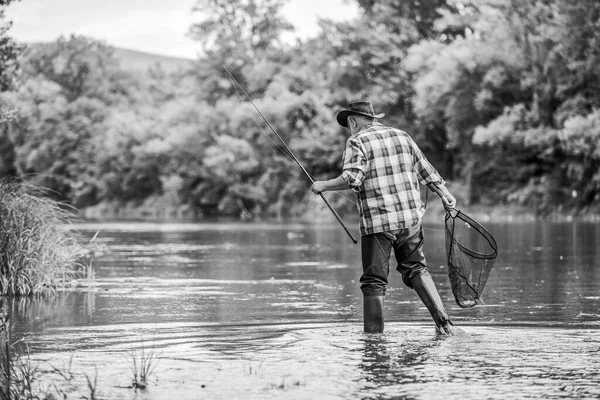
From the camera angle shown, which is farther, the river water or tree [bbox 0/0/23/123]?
tree [bbox 0/0/23/123]

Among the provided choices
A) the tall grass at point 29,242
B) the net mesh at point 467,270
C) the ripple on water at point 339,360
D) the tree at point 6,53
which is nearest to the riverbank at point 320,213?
the tree at point 6,53

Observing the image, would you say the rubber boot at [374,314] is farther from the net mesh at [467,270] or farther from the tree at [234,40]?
the tree at [234,40]

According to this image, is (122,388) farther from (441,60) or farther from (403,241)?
(441,60)

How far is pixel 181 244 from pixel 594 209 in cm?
2151

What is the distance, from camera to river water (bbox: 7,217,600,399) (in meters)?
6.46

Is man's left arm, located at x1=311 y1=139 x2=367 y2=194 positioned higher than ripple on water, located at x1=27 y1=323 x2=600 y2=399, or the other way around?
man's left arm, located at x1=311 y1=139 x2=367 y2=194

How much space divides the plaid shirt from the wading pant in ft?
0.27

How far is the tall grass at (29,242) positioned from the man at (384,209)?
14.7 feet

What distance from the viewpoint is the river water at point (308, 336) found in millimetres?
6465

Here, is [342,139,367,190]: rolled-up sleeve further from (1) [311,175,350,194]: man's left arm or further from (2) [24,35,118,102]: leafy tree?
(2) [24,35,118,102]: leafy tree

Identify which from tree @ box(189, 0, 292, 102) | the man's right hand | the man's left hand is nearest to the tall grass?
the man's left hand

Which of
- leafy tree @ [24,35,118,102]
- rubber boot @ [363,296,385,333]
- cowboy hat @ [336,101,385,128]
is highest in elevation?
leafy tree @ [24,35,118,102]

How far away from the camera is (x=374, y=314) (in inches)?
351

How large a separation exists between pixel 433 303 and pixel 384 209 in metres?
0.84
